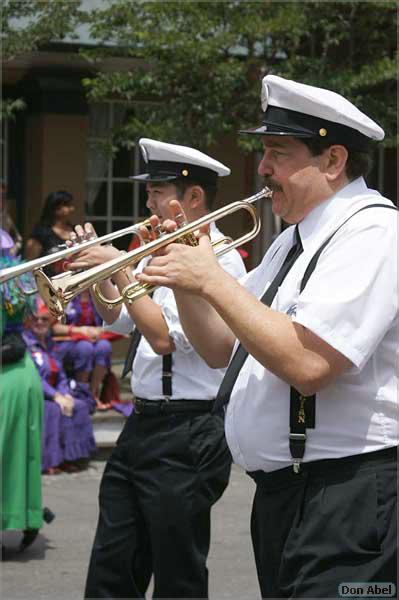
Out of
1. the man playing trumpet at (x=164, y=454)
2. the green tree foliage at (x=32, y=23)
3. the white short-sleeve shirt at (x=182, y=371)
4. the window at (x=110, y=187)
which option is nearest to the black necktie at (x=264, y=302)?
the man playing trumpet at (x=164, y=454)

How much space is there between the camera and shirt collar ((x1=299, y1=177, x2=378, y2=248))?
3000 mm

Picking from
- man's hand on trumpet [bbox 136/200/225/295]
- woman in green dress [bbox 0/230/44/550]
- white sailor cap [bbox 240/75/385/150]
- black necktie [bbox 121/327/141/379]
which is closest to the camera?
man's hand on trumpet [bbox 136/200/225/295]

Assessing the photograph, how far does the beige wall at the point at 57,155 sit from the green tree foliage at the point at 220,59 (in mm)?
1911

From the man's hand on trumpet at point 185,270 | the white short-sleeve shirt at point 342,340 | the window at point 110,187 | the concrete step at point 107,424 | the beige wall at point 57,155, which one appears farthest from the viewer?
the window at point 110,187

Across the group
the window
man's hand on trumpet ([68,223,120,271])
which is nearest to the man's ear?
man's hand on trumpet ([68,223,120,271])

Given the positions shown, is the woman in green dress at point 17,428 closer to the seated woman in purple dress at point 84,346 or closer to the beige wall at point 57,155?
the seated woman in purple dress at point 84,346

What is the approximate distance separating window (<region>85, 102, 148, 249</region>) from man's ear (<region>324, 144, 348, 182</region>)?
9.41 meters

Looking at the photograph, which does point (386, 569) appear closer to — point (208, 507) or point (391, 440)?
point (391, 440)

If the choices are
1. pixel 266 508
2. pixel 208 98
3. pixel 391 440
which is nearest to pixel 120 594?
pixel 266 508

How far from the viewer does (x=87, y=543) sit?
6.53 m

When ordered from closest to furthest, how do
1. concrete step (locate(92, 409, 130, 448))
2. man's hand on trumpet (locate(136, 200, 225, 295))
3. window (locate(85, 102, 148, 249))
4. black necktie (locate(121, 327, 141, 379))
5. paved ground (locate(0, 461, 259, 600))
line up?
man's hand on trumpet (locate(136, 200, 225, 295)) < black necktie (locate(121, 327, 141, 379)) < paved ground (locate(0, 461, 259, 600)) < concrete step (locate(92, 409, 130, 448)) < window (locate(85, 102, 148, 249))

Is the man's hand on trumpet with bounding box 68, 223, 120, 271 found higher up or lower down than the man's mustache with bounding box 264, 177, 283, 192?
lower down

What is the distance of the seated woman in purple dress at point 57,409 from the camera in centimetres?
776

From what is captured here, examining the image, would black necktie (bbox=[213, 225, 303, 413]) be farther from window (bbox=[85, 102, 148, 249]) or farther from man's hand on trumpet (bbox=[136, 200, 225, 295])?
window (bbox=[85, 102, 148, 249])
